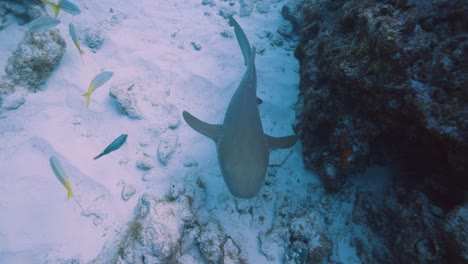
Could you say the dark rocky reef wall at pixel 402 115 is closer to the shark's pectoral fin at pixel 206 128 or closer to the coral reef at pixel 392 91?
the coral reef at pixel 392 91

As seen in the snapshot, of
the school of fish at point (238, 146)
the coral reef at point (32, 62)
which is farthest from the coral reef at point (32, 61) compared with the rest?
the school of fish at point (238, 146)

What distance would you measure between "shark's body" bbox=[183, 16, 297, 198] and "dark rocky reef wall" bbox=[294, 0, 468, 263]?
0.81 metres

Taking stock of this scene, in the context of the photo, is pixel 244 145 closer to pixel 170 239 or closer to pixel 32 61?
pixel 170 239

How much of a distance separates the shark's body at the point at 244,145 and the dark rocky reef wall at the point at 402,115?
81 centimetres

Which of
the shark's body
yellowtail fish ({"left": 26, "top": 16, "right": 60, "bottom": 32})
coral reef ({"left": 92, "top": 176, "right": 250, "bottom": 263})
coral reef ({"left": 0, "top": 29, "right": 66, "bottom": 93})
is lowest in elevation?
Answer: coral reef ({"left": 92, "top": 176, "right": 250, "bottom": 263})

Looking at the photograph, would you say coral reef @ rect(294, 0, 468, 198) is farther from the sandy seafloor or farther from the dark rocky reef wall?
the sandy seafloor

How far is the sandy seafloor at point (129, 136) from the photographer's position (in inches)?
128

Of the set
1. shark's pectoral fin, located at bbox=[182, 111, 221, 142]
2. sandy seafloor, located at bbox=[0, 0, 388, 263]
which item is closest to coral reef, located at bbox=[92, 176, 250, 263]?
sandy seafloor, located at bbox=[0, 0, 388, 263]

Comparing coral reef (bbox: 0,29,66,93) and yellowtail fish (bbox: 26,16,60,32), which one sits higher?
yellowtail fish (bbox: 26,16,60,32)

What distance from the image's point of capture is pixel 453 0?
228 cm

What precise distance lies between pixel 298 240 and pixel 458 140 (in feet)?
6.86

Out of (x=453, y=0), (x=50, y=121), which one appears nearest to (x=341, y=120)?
(x=453, y=0)

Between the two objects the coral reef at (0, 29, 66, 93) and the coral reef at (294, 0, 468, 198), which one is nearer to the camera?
the coral reef at (294, 0, 468, 198)

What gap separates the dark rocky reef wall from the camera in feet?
6.77
